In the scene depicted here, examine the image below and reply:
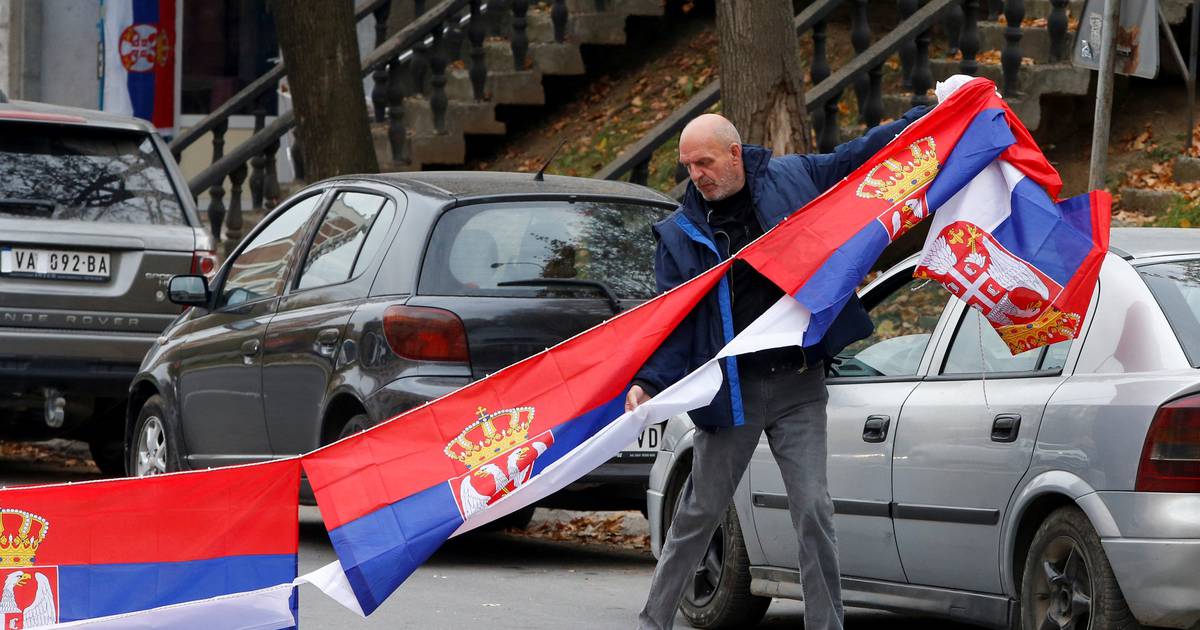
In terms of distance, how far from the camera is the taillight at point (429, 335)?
8297mm

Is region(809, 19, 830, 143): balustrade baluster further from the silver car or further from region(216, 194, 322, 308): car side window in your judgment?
the silver car

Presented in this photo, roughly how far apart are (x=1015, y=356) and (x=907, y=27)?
8.41m

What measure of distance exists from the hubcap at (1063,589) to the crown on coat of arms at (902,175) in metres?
1.21

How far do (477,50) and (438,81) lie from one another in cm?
49

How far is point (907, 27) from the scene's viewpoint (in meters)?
14.6

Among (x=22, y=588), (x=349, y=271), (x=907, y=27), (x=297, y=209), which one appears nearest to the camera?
(x=22, y=588)

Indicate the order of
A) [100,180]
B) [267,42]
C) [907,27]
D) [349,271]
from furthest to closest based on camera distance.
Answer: [267,42], [907,27], [100,180], [349,271]

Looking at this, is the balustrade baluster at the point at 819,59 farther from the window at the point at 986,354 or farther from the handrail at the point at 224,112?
the window at the point at 986,354

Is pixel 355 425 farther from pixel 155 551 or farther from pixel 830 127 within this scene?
pixel 830 127

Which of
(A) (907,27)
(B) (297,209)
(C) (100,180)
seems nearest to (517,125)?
(A) (907,27)

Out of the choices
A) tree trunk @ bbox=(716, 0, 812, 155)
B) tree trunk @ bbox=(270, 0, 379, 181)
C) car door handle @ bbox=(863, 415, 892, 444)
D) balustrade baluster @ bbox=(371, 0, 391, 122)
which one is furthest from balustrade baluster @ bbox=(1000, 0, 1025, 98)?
car door handle @ bbox=(863, 415, 892, 444)

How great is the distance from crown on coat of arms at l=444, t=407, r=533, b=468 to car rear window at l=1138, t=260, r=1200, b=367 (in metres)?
2.02

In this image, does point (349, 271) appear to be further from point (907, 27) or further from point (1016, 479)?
point (907, 27)

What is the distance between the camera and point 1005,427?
6.33 meters
